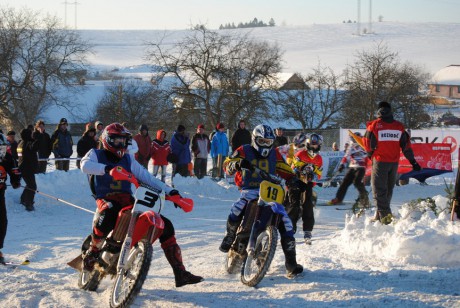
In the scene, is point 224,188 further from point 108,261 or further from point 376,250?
point 108,261

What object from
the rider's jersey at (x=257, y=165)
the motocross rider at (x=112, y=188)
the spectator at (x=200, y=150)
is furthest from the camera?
the spectator at (x=200, y=150)

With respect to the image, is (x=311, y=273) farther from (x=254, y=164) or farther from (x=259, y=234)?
(x=254, y=164)

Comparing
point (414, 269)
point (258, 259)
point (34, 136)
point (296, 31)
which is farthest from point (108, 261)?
point (296, 31)

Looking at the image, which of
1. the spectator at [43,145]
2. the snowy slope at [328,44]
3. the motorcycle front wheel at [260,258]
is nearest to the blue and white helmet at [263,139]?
the motorcycle front wheel at [260,258]

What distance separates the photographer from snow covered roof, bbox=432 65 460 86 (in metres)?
123

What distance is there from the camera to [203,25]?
4488cm

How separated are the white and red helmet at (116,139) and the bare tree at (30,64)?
34.5 metres

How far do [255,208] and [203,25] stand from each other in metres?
36.2

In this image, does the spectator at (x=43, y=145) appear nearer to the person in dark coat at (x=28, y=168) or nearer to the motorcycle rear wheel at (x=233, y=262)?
the person in dark coat at (x=28, y=168)

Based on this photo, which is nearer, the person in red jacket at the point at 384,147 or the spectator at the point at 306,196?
the spectator at the point at 306,196

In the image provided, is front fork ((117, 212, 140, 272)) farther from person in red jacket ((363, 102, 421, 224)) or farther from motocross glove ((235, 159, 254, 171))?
person in red jacket ((363, 102, 421, 224))

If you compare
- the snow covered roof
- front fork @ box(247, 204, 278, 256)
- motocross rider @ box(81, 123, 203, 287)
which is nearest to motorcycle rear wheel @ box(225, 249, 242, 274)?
front fork @ box(247, 204, 278, 256)

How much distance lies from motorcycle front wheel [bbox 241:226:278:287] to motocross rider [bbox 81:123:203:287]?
991 millimetres

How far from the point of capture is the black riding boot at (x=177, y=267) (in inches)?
318
